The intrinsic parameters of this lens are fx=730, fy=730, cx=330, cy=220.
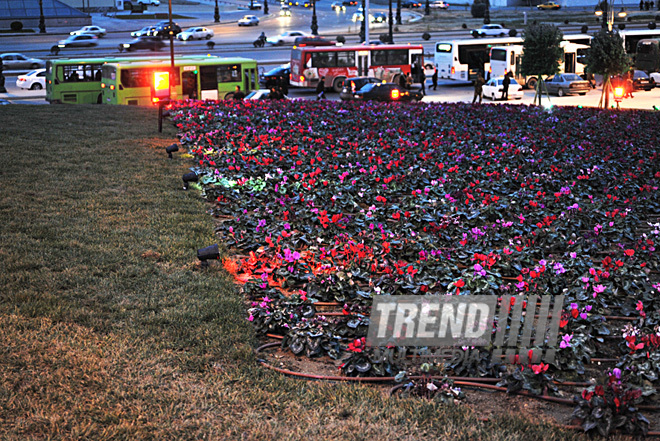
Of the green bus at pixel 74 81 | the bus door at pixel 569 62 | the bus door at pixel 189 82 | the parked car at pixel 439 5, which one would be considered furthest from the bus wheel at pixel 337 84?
the parked car at pixel 439 5

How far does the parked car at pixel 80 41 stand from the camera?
200 feet

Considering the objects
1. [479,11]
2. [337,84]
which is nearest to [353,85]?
[337,84]

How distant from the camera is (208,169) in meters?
13.2

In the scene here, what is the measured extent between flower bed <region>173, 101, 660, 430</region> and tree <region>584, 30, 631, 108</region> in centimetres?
881

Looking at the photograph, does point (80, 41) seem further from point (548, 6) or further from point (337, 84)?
point (548, 6)

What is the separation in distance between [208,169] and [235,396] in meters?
8.29

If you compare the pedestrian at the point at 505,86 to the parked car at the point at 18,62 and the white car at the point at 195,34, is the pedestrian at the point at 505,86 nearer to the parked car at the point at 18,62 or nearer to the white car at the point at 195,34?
the parked car at the point at 18,62

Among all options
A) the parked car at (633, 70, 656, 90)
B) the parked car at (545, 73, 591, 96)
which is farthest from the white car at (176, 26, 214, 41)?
the parked car at (633, 70, 656, 90)

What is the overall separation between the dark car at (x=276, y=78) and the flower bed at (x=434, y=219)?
2118cm

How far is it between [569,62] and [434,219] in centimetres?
3686

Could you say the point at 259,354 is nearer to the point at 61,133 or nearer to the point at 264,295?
the point at 264,295

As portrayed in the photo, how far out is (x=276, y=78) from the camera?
1594 inches

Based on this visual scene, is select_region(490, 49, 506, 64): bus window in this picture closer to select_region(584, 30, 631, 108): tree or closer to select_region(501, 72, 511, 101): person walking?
select_region(501, 72, 511, 101): person walking

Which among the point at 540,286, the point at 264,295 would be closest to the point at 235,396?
the point at 264,295
